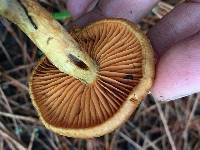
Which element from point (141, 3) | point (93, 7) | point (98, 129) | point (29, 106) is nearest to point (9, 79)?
point (29, 106)

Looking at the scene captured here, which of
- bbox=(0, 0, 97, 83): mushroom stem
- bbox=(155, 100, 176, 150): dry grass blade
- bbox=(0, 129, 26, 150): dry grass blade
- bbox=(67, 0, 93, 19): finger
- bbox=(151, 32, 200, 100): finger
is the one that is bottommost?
bbox=(155, 100, 176, 150): dry grass blade

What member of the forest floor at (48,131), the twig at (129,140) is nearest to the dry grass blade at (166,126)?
the forest floor at (48,131)

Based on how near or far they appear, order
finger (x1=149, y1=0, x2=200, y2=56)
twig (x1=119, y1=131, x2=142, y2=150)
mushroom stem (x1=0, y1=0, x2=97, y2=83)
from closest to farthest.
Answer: mushroom stem (x1=0, y1=0, x2=97, y2=83) < finger (x1=149, y1=0, x2=200, y2=56) < twig (x1=119, y1=131, x2=142, y2=150)

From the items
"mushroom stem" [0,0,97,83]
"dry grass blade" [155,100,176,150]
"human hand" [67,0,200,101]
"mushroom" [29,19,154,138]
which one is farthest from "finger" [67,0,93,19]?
"dry grass blade" [155,100,176,150]

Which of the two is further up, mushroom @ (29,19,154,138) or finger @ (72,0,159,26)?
finger @ (72,0,159,26)

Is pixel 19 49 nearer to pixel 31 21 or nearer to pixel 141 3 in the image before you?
pixel 141 3

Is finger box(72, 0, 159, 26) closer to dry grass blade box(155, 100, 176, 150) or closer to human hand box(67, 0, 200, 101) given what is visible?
human hand box(67, 0, 200, 101)

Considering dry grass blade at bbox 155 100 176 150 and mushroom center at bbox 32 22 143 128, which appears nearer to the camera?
mushroom center at bbox 32 22 143 128
